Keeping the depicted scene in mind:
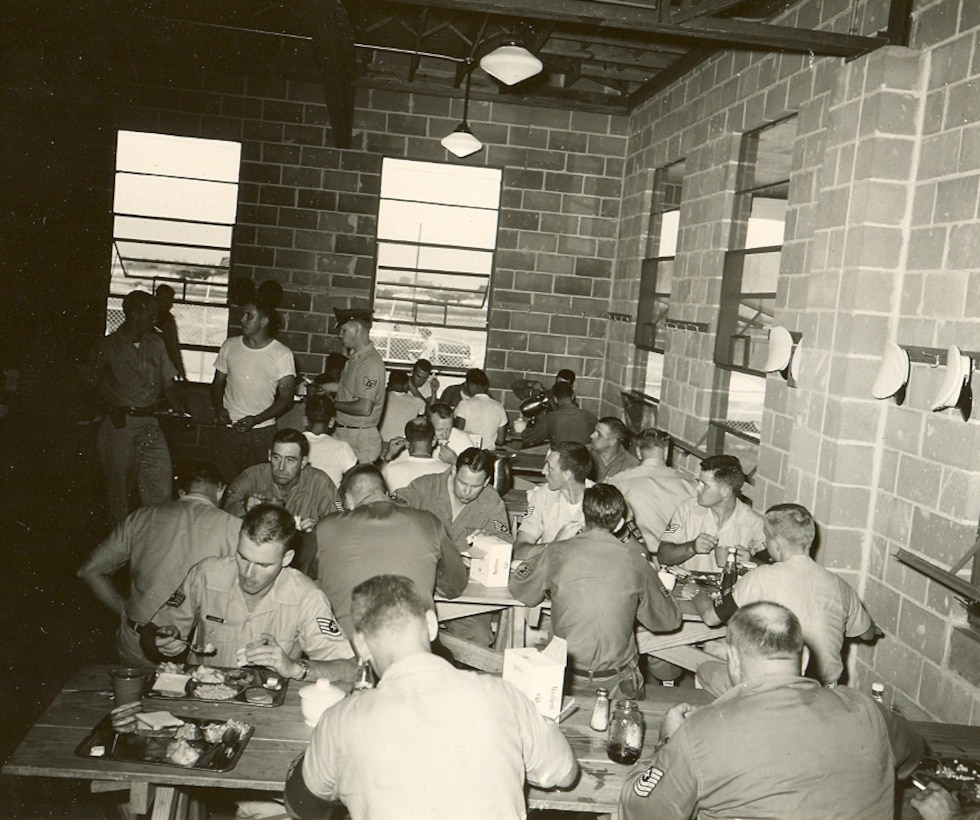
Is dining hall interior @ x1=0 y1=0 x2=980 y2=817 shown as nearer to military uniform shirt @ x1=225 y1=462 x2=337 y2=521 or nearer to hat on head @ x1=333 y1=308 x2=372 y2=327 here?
hat on head @ x1=333 y1=308 x2=372 y2=327

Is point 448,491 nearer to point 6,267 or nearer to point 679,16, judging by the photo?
point 679,16

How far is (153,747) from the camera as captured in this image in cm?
287

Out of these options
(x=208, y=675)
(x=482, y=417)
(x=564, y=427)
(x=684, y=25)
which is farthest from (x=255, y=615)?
(x=564, y=427)

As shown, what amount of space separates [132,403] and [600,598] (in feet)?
15.1

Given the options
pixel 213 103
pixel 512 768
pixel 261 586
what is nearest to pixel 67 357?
pixel 213 103

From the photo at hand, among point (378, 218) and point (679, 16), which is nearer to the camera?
point (679, 16)

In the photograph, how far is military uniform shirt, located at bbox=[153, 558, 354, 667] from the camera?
12.4ft

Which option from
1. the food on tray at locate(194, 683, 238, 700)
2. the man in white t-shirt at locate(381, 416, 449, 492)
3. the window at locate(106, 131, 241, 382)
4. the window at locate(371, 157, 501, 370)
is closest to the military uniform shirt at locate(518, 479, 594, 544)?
the man in white t-shirt at locate(381, 416, 449, 492)

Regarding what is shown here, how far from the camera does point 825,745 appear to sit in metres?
2.50

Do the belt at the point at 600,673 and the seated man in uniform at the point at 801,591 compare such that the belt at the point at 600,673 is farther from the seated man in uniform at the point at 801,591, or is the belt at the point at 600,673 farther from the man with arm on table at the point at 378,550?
the man with arm on table at the point at 378,550

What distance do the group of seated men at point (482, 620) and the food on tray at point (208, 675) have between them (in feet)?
0.47

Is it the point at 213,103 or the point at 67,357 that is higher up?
the point at 213,103

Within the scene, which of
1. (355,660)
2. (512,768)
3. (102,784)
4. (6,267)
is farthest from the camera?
(6,267)

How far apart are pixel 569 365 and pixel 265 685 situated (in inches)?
306
